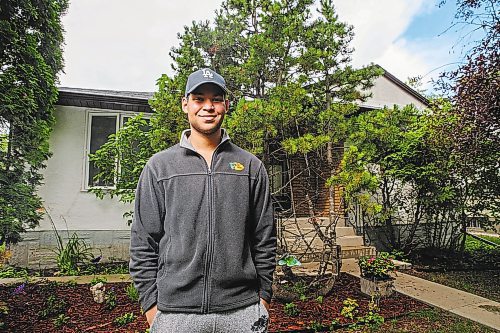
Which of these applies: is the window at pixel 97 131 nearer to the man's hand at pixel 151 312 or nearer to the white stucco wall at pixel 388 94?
the man's hand at pixel 151 312

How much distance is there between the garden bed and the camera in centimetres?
379

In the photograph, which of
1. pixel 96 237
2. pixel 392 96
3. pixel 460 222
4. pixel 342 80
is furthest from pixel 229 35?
pixel 392 96

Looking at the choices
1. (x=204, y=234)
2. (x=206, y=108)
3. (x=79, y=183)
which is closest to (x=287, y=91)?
(x=206, y=108)

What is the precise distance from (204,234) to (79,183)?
6.49 metres

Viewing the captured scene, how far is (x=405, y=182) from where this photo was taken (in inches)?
308

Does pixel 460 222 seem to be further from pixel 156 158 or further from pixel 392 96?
pixel 392 96

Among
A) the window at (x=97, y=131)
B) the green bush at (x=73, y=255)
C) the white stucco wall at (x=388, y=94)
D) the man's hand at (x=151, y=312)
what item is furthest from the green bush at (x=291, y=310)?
the white stucco wall at (x=388, y=94)

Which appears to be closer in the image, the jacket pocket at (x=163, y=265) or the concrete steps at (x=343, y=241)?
the jacket pocket at (x=163, y=265)

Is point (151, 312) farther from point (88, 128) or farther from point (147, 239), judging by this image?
point (88, 128)

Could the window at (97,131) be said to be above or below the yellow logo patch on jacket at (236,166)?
above

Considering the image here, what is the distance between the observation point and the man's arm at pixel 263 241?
1.76m

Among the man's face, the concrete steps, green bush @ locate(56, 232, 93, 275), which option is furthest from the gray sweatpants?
the concrete steps

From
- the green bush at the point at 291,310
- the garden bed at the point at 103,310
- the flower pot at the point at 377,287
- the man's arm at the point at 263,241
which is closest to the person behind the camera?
the man's arm at the point at 263,241

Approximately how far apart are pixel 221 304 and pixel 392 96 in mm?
15704
